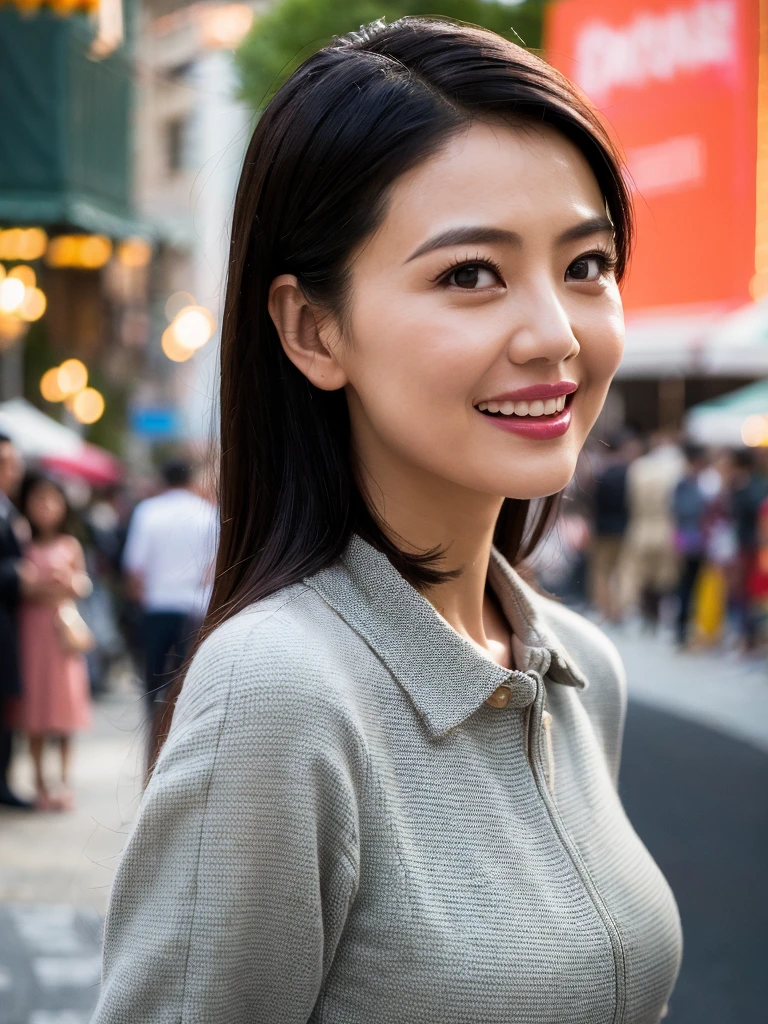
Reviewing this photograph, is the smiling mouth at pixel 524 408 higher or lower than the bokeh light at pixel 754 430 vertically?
higher

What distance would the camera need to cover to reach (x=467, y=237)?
1.34 m

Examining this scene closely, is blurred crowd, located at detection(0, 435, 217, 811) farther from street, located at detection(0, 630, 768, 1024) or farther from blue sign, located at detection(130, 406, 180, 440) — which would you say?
blue sign, located at detection(130, 406, 180, 440)

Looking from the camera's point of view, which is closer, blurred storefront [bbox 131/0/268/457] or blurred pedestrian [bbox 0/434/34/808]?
blurred pedestrian [bbox 0/434/34/808]

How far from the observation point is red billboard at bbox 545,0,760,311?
14648 mm

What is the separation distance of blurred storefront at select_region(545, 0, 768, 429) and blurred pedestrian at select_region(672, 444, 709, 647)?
1.30 meters

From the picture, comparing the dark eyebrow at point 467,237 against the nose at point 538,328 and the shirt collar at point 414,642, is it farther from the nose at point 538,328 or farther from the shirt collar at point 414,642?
the shirt collar at point 414,642

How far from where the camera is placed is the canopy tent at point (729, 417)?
1416 centimetres

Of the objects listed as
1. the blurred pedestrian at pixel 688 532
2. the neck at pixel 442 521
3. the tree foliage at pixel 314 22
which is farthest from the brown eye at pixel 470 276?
the tree foliage at pixel 314 22

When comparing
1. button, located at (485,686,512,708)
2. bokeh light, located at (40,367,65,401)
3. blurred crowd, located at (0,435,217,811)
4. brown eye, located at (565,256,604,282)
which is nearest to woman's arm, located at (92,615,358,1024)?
button, located at (485,686,512,708)

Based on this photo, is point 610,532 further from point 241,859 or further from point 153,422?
point 153,422

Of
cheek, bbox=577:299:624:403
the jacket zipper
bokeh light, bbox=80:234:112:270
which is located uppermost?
cheek, bbox=577:299:624:403

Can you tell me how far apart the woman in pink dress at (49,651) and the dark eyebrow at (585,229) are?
Answer: 6337 millimetres

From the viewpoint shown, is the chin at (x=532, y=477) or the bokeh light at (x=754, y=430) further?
the bokeh light at (x=754, y=430)

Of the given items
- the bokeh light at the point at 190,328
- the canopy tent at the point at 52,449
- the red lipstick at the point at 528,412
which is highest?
the red lipstick at the point at 528,412
